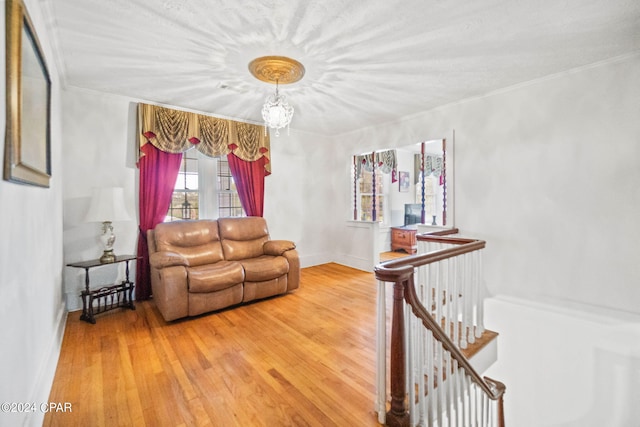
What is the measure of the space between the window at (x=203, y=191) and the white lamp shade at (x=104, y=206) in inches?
37.9

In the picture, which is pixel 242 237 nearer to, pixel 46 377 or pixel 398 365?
pixel 46 377

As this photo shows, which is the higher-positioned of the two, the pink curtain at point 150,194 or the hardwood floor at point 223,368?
the pink curtain at point 150,194

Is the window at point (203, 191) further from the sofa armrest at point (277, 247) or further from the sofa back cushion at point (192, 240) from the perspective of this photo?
the sofa armrest at point (277, 247)

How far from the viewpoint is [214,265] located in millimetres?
3525

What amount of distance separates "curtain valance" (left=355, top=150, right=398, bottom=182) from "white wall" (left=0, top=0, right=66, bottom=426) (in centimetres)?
439

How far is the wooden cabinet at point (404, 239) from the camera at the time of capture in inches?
276

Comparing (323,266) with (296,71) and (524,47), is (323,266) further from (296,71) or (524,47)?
(524,47)

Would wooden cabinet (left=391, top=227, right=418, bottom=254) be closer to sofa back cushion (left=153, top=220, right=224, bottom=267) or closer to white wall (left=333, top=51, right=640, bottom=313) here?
white wall (left=333, top=51, right=640, bottom=313)

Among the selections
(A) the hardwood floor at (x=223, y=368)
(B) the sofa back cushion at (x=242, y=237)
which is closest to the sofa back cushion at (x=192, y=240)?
(B) the sofa back cushion at (x=242, y=237)

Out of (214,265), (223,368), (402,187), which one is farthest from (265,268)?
(402,187)

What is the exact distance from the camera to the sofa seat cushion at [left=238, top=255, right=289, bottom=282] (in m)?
3.50

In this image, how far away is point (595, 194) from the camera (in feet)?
9.29

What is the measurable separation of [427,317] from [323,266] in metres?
3.88

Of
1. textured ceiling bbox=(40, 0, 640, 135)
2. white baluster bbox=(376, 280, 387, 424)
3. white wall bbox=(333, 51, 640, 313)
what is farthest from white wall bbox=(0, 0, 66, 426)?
white wall bbox=(333, 51, 640, 313)
